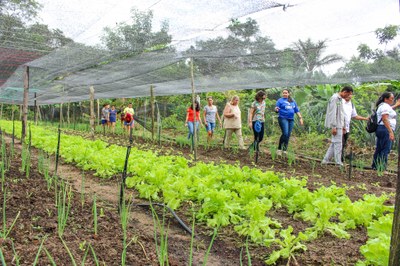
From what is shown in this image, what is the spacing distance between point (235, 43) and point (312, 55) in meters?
1.15

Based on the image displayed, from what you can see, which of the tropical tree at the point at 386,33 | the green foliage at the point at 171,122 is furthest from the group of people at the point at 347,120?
the green foliage at the point at 171,122

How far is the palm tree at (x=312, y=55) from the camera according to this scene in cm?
529

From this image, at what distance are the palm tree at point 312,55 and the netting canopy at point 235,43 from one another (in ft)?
0.05

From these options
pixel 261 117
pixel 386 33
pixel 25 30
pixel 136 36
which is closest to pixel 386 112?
Result: pixel 386 33

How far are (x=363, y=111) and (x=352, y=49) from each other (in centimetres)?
588

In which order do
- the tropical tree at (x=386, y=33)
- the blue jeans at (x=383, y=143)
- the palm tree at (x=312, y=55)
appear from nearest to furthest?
the tropical tree at (x=386, y=33) < the palm tree at (x=312, y=55) < the blue jeans at (x=383, y=143)

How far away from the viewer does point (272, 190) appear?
324cm

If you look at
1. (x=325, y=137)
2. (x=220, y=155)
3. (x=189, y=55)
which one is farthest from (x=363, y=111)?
(x=189, y=55)

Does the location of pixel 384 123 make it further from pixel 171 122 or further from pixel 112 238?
pixel 171 122

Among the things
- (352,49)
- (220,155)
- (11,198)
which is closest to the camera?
(11,198)

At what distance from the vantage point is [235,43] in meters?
5.65

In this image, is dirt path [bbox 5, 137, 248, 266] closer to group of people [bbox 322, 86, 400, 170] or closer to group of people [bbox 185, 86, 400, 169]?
group of people [bbox 185, 86, 400, 169]

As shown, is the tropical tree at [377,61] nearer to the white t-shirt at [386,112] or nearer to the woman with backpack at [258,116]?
the white t-shirt at [386,112]

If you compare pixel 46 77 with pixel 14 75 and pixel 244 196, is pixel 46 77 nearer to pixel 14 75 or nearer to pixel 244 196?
pixel 14 75
